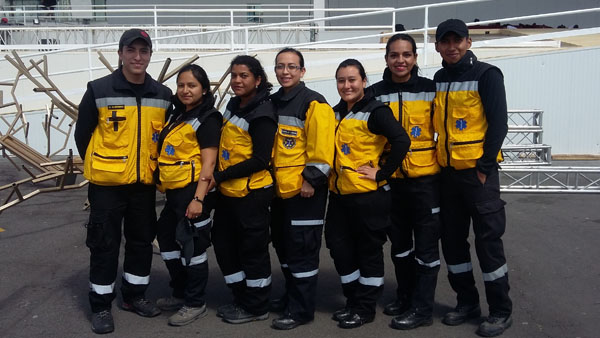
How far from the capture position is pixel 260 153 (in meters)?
3.96

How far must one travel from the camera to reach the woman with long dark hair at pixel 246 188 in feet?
13.1

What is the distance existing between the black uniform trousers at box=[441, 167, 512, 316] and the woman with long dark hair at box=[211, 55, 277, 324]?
1281mm

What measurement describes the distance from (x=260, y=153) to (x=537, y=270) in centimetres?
296

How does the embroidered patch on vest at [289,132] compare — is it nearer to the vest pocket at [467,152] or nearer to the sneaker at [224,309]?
the vest pocket at [467,152]

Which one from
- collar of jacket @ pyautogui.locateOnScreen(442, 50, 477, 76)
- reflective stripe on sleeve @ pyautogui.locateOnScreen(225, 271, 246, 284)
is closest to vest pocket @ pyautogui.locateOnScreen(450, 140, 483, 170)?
collar of jacket @ pyautogui.locateOnScreen(442, 50, 477, 76)

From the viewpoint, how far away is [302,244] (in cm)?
414

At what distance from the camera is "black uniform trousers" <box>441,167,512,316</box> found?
12.9ft

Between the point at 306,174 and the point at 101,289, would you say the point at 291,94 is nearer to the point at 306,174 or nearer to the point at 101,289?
the point at 306,174

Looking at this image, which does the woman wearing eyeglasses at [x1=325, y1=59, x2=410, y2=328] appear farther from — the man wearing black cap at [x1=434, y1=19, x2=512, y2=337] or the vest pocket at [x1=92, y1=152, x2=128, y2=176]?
the vest pocket at [x1=92, y1=152, x2=128, y2=176]

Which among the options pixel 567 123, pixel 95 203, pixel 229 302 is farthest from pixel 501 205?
pixel 567 123

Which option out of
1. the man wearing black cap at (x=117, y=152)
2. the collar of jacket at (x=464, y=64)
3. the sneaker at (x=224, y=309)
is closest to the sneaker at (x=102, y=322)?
the man wearing black cap at (x=117, y=152)

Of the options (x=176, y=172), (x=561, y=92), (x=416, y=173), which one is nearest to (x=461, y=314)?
(x=416, y=173)

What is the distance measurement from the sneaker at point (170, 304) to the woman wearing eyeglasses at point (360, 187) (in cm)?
130

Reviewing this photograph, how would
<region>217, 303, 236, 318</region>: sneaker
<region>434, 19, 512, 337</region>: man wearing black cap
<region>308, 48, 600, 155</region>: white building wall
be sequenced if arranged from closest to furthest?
<region>434, 19, 512, 337</region>: man wearing black cap → <region>217, 303, 236, 318</region>: sneaker → <region>308, 48, 600, 155</region>: white building wall
